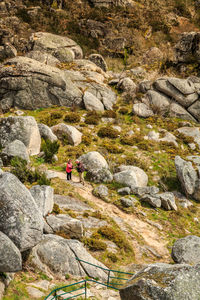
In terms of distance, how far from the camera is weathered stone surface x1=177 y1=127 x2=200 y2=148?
26.1 metres

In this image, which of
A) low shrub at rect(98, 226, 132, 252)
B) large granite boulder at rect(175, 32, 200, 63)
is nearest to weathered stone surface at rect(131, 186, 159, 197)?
low shrub at rect(98, 226, 132, 252)

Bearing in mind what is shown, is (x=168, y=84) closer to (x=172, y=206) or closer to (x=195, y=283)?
(x=172, y=206)

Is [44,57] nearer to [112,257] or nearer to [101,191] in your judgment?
[101,191]

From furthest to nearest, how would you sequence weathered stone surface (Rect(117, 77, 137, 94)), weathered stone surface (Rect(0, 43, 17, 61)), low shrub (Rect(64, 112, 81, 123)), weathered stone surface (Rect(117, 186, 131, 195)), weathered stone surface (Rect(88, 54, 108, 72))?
weathered stone surface (Rect(88, 54, 108, 72)) → weathered stone surface (Rect(0, 43, 17, 61)) → weathered stone surface (Rect(117, 77, 137, 94)) → low shrub (Rect(64, 112, 81, 123)) → weathered stone surface (Rect(117, 186, 131, 195))

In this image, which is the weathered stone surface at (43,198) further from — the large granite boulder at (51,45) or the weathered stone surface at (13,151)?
the large granite boulder at (51,45)

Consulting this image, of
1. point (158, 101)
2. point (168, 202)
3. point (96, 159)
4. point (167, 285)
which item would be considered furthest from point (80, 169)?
point (158, 101)

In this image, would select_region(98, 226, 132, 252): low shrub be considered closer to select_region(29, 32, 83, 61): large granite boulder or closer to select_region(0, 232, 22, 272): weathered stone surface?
select_region(0, 232, 22, 272): weathered stone surface

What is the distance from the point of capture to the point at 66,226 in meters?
10.8

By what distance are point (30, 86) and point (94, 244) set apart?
20.4 meters

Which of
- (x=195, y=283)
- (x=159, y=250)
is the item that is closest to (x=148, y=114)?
(x=159, y=250)

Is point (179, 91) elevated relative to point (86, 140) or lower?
elevated

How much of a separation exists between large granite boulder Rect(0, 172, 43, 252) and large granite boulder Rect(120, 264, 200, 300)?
134 inches

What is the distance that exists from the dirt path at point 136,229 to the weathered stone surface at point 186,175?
202 inches

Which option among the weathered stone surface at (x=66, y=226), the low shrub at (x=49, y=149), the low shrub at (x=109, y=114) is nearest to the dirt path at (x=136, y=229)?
the weathered stone surface at (x=66, y=226)
